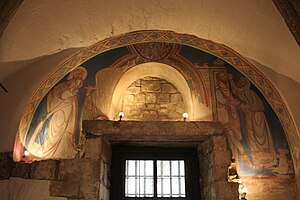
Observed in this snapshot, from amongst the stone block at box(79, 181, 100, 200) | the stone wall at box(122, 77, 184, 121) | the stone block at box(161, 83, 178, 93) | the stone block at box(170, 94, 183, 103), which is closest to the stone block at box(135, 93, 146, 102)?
the stone wall at box(122, 77, 184, 121)

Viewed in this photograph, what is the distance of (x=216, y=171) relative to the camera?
4910mm

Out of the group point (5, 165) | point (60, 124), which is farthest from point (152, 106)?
point (5, 165)

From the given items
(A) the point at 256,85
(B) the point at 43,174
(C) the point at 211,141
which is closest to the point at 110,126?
(B) the point at 43,174

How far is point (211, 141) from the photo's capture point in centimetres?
516

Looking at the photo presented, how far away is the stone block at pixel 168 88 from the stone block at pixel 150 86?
7cm

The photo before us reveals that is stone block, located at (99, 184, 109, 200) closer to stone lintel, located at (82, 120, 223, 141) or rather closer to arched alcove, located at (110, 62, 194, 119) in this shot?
stone lintel, located at (82, 120, 223, 141)

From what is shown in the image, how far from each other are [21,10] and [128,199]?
315 centimetres

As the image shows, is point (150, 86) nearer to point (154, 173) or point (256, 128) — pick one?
point (154, 173)

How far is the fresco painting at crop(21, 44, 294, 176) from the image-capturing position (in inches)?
207

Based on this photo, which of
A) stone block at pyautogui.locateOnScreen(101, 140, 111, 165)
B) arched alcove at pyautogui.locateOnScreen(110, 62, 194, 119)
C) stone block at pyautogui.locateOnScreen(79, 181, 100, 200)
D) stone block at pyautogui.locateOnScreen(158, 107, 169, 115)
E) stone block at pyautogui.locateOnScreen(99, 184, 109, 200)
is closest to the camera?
stone block at pyautogui.locateOnScreen(79, 181, 100, 200)

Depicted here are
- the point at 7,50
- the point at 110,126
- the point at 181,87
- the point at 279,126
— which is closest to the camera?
the point at 7,50

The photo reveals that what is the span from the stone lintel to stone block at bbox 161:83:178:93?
39.1 inches

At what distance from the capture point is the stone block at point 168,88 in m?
6.03

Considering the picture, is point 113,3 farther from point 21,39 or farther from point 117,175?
point 117,175
